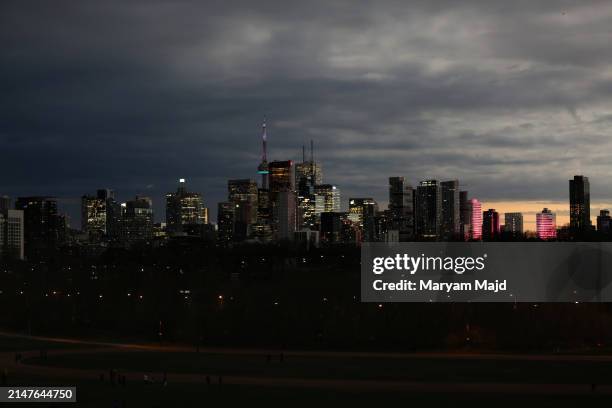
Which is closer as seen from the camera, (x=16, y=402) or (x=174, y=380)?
(x=16, y=402)

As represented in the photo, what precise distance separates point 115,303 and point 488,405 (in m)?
67.0

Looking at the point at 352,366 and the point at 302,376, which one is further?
the point at 352,366

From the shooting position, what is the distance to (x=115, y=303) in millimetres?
109125

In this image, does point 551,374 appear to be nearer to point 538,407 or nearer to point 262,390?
point 538,407

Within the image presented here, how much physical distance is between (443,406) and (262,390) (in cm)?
1197

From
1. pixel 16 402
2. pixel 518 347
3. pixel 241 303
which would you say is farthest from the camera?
pixel 241 303

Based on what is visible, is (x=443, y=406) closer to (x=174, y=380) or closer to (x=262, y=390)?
(x=262, y=390)

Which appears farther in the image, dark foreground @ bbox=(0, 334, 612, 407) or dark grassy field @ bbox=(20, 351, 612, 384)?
dark grassy field @ bbox=(20, 351, 612, 384)

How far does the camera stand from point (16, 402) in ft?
165

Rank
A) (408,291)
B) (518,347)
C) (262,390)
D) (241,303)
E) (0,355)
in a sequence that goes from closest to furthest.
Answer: (262,390) < (0,355) < (518,347) < (408,291) < (241,303)

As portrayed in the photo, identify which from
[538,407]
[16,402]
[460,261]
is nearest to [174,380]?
[16,402]

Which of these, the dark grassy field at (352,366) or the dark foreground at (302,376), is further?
the dark grassy field at (352,366)

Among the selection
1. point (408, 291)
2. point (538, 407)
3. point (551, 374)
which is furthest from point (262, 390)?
point (408, 291)

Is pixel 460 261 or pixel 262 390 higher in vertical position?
pixel 460 261
